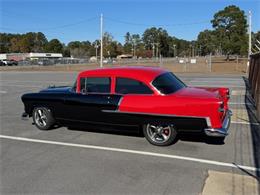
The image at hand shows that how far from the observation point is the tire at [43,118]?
7.55 m

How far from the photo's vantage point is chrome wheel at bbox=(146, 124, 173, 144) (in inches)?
245

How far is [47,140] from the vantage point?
685cm

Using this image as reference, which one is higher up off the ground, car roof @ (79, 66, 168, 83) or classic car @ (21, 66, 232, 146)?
car roof @ (79, 66, 168, 83)

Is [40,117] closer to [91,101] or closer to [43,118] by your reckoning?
[43,118]

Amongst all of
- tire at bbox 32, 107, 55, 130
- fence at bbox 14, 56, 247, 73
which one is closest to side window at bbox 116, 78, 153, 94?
tire at bbox 32, 107, 55, 130

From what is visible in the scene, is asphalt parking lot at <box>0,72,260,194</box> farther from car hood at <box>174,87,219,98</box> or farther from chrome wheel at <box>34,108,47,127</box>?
car hood at <box>174,87,219,98</box>

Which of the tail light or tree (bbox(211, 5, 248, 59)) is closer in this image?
the tail light

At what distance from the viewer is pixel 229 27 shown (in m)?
81.2

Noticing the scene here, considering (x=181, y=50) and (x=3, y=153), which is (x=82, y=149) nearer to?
(x=3, y=153)

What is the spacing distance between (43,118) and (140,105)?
2.70 m

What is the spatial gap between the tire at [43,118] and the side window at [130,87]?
1.95 meters

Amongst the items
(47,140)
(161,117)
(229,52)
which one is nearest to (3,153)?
(47,140)

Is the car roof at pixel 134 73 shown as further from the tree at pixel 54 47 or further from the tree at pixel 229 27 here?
the tree at pixel 54 47

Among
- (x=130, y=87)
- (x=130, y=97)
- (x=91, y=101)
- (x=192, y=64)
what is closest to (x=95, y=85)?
(x=91, y=101)
